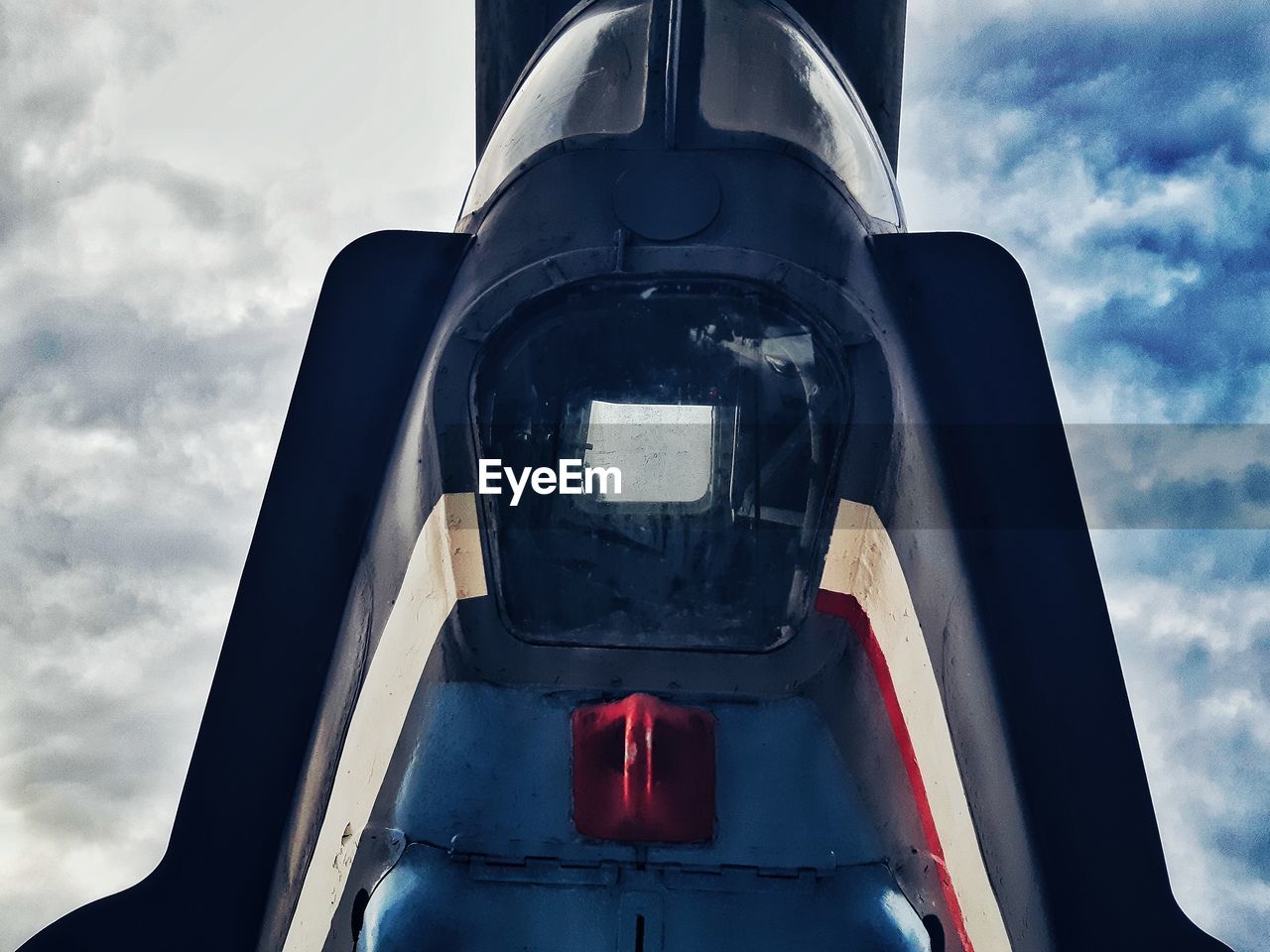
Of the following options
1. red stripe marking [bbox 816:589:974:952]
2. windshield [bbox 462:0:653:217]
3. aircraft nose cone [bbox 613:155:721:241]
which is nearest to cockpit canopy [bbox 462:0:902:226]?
windshield [bbox 462:0:653:217]

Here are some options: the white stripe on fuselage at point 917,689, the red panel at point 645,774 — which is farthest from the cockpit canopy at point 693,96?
the red panel at point 645,774

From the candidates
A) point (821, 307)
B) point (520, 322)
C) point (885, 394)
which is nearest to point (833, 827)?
point (885, 394)

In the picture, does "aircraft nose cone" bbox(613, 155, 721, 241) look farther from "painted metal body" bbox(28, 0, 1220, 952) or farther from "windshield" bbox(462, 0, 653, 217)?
"windshield" bbox(462, 0, 653, 217)

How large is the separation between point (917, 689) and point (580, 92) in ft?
7.73

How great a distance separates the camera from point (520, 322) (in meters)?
3.37

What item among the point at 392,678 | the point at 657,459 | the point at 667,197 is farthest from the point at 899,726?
the point at 667,197

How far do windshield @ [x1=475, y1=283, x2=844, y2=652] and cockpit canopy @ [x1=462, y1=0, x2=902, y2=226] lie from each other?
2.25 feet

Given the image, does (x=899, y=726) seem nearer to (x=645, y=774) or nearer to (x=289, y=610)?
(x=645, y=774)

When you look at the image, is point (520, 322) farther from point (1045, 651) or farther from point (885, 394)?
point (1045, 651)

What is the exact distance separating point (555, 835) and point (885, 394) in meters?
1.51

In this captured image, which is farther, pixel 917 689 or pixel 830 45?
pixel 830 45

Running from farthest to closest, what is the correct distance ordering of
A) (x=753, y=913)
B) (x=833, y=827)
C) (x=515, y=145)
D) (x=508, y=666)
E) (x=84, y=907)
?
(x=515, y=145) → (x=508, y=666) → (x=833, y=827) → (x=753, y=913) → (x=84, y=907)

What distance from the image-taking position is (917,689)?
3246mm

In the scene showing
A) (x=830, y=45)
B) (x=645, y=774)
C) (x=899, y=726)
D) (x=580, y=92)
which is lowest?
(x=645, y=774)
